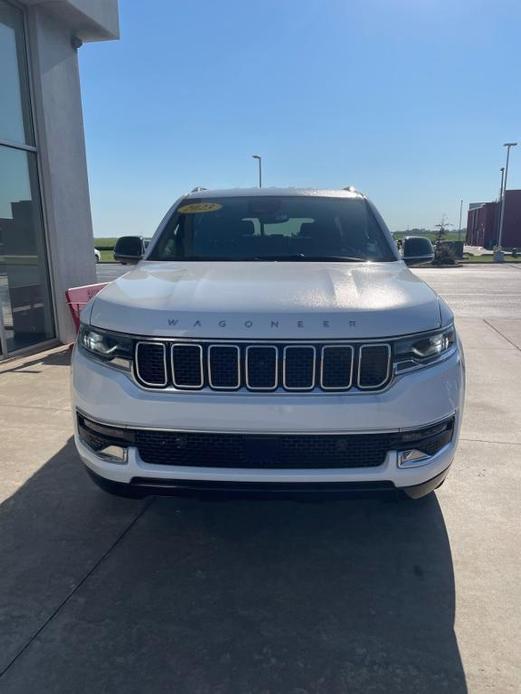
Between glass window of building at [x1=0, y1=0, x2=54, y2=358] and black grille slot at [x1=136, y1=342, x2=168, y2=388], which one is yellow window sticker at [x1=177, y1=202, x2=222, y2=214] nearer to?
black grille slot at [x1=136, y1=342, x2=168, y2=388]

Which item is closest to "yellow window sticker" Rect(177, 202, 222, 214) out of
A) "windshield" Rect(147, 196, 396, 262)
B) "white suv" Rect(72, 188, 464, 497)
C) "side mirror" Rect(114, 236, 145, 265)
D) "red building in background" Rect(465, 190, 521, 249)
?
"windshield" Rect(147, 196, 396, 262)

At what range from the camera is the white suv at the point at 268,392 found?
92.2 inches

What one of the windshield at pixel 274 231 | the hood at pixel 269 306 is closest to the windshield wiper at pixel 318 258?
the windshield at pixel 274 231

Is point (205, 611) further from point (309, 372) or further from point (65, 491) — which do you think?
point (65, 491)

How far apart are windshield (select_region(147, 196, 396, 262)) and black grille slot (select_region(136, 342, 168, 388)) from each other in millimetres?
1387

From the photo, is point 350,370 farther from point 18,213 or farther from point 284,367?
point 18,213

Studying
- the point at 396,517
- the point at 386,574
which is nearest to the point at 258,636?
the point at 386,574

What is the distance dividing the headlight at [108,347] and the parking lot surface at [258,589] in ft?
3.40

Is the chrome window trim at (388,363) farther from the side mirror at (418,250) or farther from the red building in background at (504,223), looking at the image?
the red building in background at (504,223)

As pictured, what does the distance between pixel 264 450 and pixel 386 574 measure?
3.04 feet

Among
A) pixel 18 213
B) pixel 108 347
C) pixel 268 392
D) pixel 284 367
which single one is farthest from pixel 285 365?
pixel 18 213

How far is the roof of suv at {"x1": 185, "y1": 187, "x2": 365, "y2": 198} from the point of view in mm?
4266

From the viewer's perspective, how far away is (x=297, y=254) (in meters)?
3.69

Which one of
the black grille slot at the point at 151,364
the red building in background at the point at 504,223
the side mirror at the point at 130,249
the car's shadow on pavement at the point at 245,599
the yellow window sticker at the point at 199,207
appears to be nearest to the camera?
the car's shadow on pavement at the point at 245,599
